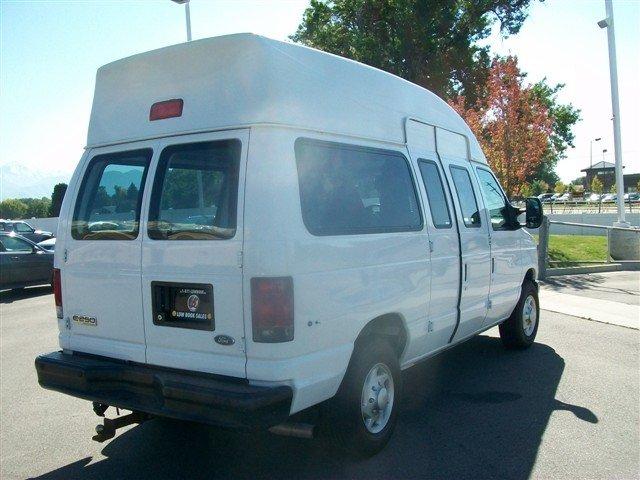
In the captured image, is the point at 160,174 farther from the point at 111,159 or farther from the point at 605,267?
the point at 605,267

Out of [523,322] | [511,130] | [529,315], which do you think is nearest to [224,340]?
[523,322]

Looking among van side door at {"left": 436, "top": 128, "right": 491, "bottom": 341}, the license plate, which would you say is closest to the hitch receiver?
the license plate

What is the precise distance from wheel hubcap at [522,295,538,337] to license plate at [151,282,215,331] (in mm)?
4559

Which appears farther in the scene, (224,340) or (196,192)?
(196,192)

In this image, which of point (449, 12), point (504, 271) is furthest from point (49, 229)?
point (504, 271)

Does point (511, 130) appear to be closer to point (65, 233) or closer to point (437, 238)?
point (437, 238)

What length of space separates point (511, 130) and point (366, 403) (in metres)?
14.0

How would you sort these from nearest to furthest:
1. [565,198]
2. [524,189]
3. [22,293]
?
[22,293] < [524,189] < [565,198]

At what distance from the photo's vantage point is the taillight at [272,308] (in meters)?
3.28

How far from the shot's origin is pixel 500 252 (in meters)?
6.07

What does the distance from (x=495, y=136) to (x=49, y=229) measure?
97.4 ft

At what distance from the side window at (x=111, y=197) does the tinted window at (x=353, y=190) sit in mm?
1166

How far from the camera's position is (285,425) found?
3.58 m

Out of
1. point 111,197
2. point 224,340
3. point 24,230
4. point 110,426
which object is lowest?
point 110,426
